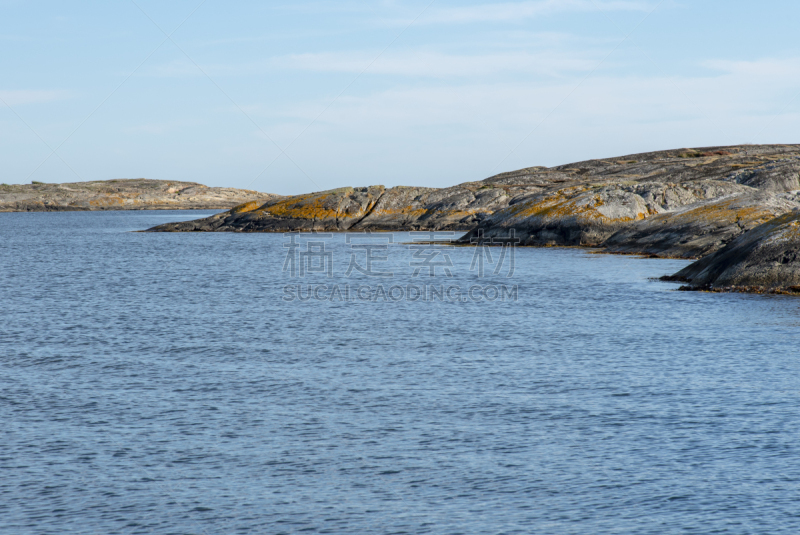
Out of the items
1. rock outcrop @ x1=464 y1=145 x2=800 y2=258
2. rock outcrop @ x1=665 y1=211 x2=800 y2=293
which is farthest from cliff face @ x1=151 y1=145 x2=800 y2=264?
rock outcrop @ x1=665 y1=211 x2=800 y2=293

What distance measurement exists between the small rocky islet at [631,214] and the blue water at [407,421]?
456 cm

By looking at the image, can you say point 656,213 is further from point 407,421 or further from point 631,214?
point 407,421

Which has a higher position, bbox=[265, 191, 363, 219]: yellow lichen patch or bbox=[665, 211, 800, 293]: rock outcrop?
bbox=[265, 191, 363, 219]: yellow lichen patch

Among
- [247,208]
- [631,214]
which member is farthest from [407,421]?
[247,208]

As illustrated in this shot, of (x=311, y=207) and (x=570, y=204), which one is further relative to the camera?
(x=311, y=207)

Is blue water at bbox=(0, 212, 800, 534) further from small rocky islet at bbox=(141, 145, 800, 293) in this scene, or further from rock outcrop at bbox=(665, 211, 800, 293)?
small rocky islet at bbox=(141, 145, 800, 293)

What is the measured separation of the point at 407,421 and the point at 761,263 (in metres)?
22.5

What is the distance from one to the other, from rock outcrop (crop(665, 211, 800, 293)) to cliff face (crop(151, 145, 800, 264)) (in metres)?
10.1

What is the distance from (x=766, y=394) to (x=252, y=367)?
1110 cm

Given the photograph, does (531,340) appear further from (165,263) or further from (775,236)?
(165,263)

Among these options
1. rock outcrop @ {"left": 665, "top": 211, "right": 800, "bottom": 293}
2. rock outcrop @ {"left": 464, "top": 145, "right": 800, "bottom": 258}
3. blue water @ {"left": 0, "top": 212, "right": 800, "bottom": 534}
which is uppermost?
rock outcrop @ {"left": 464, "top": 145, "right": 800, "bottom": 258}

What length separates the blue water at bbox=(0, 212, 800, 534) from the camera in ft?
31.7

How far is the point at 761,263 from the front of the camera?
30.7m

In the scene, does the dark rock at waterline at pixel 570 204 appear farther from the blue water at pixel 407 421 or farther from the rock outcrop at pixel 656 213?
the blue water at pixel 407 421
